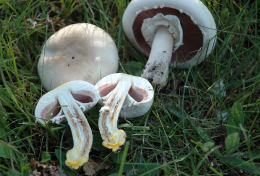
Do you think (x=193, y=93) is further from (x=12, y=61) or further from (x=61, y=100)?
(x=12, y=61)

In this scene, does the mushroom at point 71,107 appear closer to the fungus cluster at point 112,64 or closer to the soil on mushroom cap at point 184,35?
the fungus cluster at point 112,64

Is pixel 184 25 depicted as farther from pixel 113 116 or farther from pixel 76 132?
pixel 76 132

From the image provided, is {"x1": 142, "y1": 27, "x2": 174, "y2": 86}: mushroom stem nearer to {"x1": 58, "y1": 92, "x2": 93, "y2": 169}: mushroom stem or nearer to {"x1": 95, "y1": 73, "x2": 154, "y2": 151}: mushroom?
{"x1": 95, "y1": 73, "x2": 154, "y2": 151}: mushroom

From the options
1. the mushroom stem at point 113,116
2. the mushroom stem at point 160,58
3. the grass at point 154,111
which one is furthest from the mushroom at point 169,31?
the mushroom stem at point 113,116

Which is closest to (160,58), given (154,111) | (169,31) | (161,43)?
(161,43)

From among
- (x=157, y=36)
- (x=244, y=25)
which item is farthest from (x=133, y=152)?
(x=244, y=25)

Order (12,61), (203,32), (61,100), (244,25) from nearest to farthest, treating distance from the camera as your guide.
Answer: (61,100), (203,32), (12,61), (244,25)
